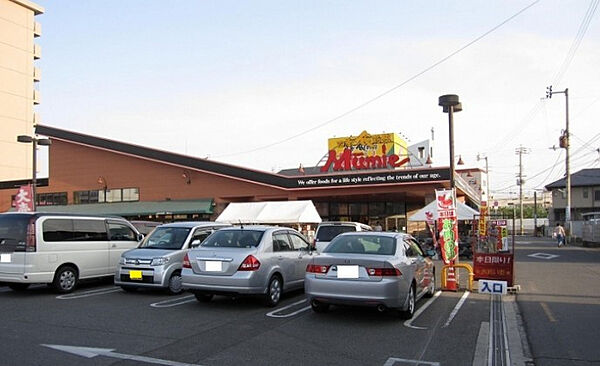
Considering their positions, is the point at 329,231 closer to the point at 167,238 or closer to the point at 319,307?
the point at 167,238

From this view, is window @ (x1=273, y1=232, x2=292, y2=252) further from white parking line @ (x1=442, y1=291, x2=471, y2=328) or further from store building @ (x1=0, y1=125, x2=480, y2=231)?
store building @ (x1=0, y1=125, x2=480, y2=231)

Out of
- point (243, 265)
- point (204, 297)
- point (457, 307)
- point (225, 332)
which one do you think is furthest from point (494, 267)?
point (225, 332)

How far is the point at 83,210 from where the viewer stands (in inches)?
1401

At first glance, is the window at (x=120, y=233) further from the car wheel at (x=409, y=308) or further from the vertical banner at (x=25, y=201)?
the vertical banner at (x=25, y=201)

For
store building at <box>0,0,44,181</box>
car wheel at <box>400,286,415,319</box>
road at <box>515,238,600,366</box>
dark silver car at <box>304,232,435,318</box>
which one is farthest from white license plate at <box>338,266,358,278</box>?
store building at <box>0,0,44,181</box>

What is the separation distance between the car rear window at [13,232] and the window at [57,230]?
15.7 inches

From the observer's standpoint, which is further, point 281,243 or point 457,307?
point 281,243

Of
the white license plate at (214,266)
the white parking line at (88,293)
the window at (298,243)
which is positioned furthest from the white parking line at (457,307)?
the white parking line at (88,293)

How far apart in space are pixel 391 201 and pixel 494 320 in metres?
24.4

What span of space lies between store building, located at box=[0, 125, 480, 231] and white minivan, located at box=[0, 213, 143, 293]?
16.7 metres

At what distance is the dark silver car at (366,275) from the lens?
830cm

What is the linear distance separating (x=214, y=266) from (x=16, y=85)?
6413 centimetres

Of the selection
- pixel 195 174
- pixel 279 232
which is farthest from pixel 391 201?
pixel 279 232

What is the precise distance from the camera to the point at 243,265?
31.6 ft
